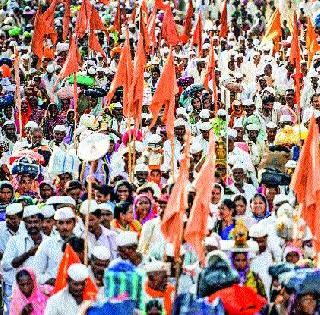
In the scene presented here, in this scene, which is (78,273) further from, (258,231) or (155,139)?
(155,139)

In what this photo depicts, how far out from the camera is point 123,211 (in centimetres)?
1302

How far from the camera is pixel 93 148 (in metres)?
13.2

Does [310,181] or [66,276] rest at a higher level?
Result: [310,181]

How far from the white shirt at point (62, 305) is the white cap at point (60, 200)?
227 centimetres

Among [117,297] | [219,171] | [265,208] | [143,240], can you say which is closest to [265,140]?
[219,171]

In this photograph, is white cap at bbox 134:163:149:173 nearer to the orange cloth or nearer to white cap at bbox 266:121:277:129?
white cap at bbox 266:121:277:129

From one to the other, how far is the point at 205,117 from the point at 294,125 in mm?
1033

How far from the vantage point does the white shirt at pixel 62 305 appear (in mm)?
10656

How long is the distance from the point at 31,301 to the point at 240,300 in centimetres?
194

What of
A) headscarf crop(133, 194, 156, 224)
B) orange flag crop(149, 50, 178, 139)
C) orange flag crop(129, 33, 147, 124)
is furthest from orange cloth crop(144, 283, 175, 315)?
orange flag crop(129, 33, 147, 124)

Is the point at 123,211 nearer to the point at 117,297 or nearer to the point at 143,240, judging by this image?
the point at 143,240

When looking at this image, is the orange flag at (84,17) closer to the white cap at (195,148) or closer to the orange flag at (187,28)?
the orange flag at (187,28)

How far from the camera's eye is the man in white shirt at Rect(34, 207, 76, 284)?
12.0m

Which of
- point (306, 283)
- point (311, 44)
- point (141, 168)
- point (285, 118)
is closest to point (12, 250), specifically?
point (141, 168)
